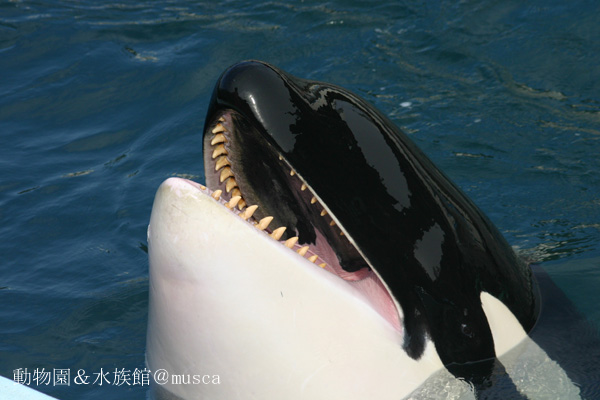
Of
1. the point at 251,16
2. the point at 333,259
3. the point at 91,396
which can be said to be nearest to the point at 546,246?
the point at 333,259

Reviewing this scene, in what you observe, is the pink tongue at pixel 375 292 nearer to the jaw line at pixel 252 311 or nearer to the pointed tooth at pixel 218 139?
the jaw line at pixel 252 311

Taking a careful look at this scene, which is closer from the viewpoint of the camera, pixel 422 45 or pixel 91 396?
pixel 91 396

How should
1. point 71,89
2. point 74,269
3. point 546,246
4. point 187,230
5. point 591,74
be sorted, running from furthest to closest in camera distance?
Answer: point 71,89 < point 591,74 < point 74,269 < point 546,246 < point 187,230

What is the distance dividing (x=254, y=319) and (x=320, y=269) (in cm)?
30

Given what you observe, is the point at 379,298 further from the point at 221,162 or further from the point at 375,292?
the point at 221,162

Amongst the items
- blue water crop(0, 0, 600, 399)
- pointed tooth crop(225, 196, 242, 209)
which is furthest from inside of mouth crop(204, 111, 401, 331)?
blue water crop(0, 0, 600, 399)

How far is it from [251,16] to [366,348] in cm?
683

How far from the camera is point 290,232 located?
3.55 meters

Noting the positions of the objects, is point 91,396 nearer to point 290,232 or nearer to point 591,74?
point 290,232

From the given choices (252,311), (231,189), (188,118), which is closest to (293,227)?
(231,189)

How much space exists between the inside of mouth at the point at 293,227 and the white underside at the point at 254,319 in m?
0.08

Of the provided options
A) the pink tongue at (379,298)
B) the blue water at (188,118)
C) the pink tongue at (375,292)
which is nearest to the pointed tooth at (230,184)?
the pink tongue at (375,292)

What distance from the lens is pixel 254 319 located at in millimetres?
3068

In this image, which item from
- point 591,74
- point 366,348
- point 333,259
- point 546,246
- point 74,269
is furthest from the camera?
point 591,74
